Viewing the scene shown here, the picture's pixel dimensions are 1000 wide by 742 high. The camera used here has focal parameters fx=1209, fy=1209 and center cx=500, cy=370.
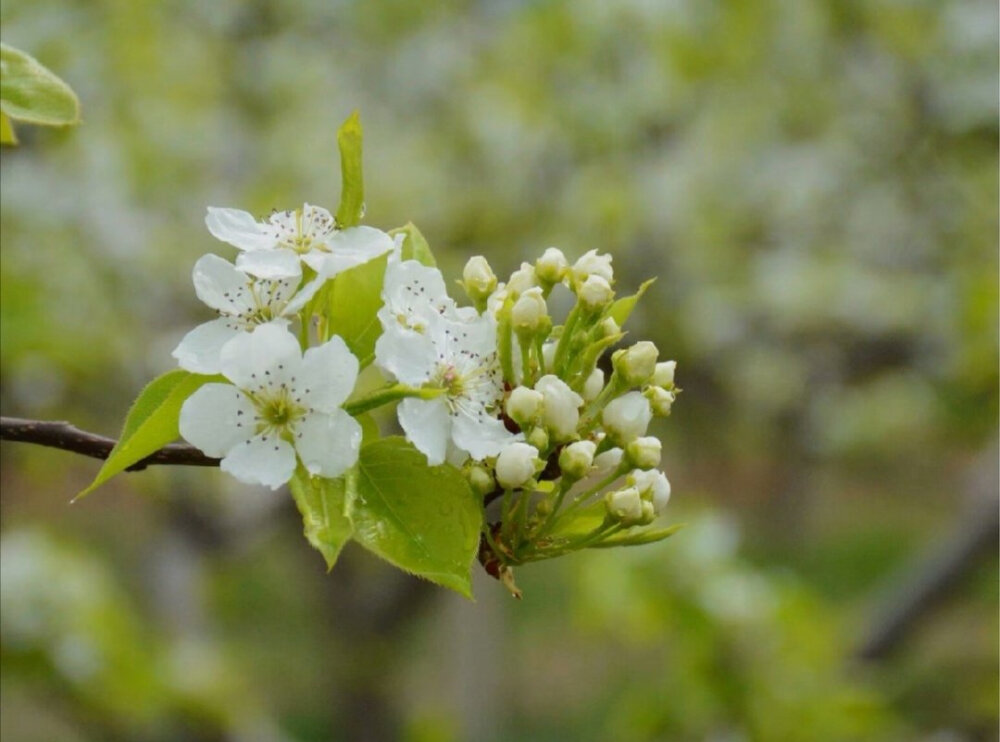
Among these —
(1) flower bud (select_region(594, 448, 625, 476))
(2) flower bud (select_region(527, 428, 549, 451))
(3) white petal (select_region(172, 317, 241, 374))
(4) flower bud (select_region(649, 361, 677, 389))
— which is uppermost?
(4) flower bud (select_region(649, 361, 677, 389))

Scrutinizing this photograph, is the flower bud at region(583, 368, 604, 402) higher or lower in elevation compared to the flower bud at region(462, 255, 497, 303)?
lower

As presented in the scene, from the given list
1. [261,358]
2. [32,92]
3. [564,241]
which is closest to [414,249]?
[261,358]

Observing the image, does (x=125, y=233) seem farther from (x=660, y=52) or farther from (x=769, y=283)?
(x=769, y=283)

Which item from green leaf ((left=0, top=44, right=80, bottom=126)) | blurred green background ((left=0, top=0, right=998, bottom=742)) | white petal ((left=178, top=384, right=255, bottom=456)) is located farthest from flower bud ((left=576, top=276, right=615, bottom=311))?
blurred green background ((left=0, top=0, right=998, bottom=742))

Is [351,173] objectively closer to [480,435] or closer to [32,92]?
[480,435]

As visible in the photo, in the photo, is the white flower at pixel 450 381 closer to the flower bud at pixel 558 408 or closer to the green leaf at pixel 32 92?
the flower bud at pixel 558 408

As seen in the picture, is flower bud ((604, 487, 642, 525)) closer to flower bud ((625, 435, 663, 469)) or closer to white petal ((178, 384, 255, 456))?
→ flower bud ((625, 435, 663, 469))
